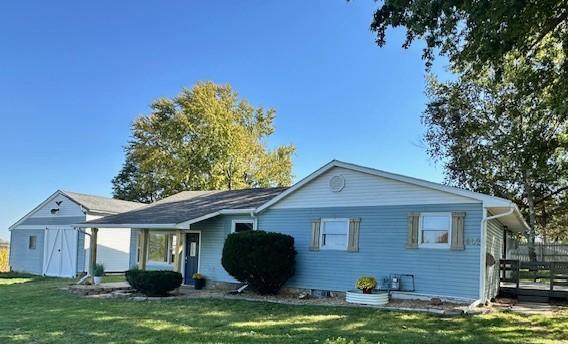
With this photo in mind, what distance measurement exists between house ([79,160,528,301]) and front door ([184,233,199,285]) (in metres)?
0.04

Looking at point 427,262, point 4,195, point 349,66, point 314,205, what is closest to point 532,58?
point 427,262

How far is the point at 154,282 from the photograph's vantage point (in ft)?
46.1

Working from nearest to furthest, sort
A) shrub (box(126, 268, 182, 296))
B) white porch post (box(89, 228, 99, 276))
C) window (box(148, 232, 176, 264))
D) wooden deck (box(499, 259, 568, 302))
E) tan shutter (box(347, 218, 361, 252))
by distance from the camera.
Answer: wooden deck (box(499, 259, 568, 302)) → tan shutter (box(347, 218, 361, 252)) → shrub (box(126, 268, 182, 296)) → white porch post (box(89, 228, 99, 276)) → window (box(148, 232, 176, 264))

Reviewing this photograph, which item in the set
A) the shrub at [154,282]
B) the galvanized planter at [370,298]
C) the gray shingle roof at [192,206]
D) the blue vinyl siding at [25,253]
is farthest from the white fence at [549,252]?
the blue vinyl siding at [25,253]

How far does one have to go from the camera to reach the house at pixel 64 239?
2361 centimetres

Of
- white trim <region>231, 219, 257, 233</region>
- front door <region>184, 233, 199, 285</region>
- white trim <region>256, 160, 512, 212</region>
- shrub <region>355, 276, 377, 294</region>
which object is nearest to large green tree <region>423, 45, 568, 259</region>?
white trim <region>256, 160, 512, 212</region>

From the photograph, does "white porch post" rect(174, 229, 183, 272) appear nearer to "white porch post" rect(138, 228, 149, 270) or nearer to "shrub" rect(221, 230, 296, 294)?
"white porch post" rect(138, 228, 149, 270)

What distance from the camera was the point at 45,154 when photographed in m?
28.7

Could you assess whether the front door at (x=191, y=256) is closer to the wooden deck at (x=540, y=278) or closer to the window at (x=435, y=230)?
the window at (x=435, y=230)

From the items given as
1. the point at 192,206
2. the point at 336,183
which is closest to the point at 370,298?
the point at 336,183

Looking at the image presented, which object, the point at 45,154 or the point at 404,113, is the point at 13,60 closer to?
the point at 45,154

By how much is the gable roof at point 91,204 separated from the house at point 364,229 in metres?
6.11

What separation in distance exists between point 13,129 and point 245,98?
2106 centimetres

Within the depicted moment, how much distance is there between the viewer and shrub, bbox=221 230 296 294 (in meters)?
13.9
